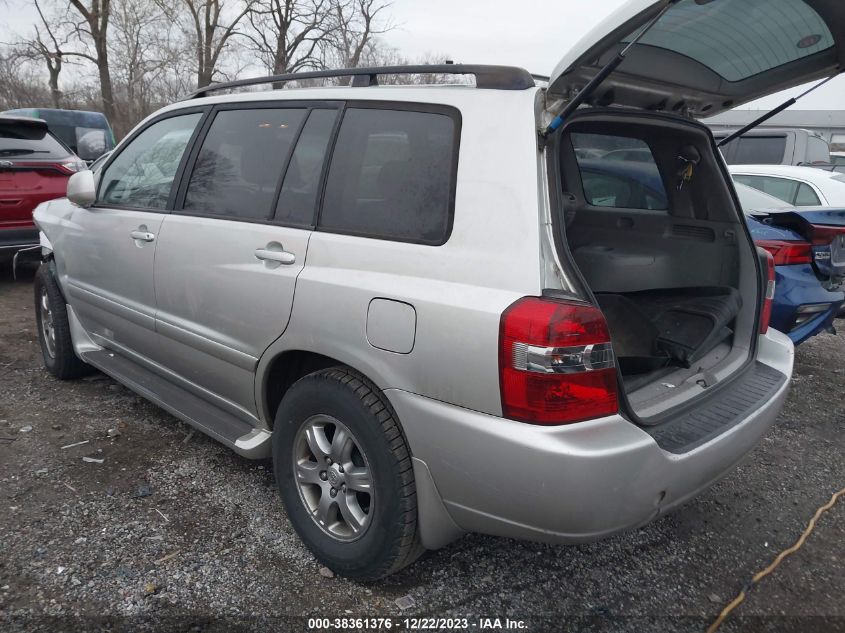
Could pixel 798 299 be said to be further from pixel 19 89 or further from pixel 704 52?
pixel 19 89

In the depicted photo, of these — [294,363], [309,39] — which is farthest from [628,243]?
[309,39]

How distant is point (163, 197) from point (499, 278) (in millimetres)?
2105

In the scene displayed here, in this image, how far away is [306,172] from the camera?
2.58 meters

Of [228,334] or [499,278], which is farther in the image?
[228,334]

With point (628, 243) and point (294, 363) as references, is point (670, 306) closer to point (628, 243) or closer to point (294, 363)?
point (628, 243)

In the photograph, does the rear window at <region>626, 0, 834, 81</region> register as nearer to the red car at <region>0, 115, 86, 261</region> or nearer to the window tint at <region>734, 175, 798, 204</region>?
the window tint at <region>734, 175, 798, 204</region>

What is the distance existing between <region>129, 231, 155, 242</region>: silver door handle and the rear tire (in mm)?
1246

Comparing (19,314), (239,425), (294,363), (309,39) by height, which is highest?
(309,39)

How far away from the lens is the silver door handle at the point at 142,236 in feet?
10.4

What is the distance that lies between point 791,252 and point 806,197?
3.01 m

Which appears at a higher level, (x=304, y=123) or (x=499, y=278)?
(x=304, y=123)

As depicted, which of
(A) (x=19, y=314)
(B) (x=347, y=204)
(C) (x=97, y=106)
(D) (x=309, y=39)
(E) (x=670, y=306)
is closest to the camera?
(B) (x=347, y=204)

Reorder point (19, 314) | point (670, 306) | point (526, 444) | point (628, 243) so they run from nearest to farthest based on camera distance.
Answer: point (526, 444)
point (670, 306)
point (628, 243)
point (19, 314)

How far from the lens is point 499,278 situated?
190 cm
